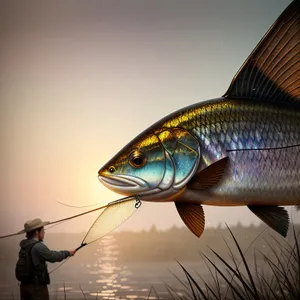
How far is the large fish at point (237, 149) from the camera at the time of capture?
6.10 ft

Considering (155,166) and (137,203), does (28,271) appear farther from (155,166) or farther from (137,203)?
(155,166)

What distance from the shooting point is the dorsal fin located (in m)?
1.93

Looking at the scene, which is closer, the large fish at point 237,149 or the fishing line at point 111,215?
the large fish at point 237,149

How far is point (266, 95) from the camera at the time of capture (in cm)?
196

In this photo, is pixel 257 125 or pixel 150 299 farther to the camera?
pixel 150 299

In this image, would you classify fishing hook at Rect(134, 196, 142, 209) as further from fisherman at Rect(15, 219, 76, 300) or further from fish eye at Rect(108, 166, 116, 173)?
fisherman at Rect(15, 219, 76, 300)

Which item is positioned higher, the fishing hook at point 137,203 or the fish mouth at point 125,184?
the fish mouth at point 125,184

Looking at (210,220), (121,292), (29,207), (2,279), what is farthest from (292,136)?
(2,279)

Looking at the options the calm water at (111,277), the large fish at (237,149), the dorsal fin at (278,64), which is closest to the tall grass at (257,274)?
the calm water at (111,277)

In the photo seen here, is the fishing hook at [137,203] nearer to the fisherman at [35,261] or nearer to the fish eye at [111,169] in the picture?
the fish eye at [111,169]

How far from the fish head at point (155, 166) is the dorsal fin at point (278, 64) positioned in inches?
14.4

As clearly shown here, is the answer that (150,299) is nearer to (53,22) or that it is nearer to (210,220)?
(210,220)

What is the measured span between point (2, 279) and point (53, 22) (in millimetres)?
1259

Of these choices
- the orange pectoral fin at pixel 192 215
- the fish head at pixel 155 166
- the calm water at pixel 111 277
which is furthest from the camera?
the calm water at pixel 111 277
